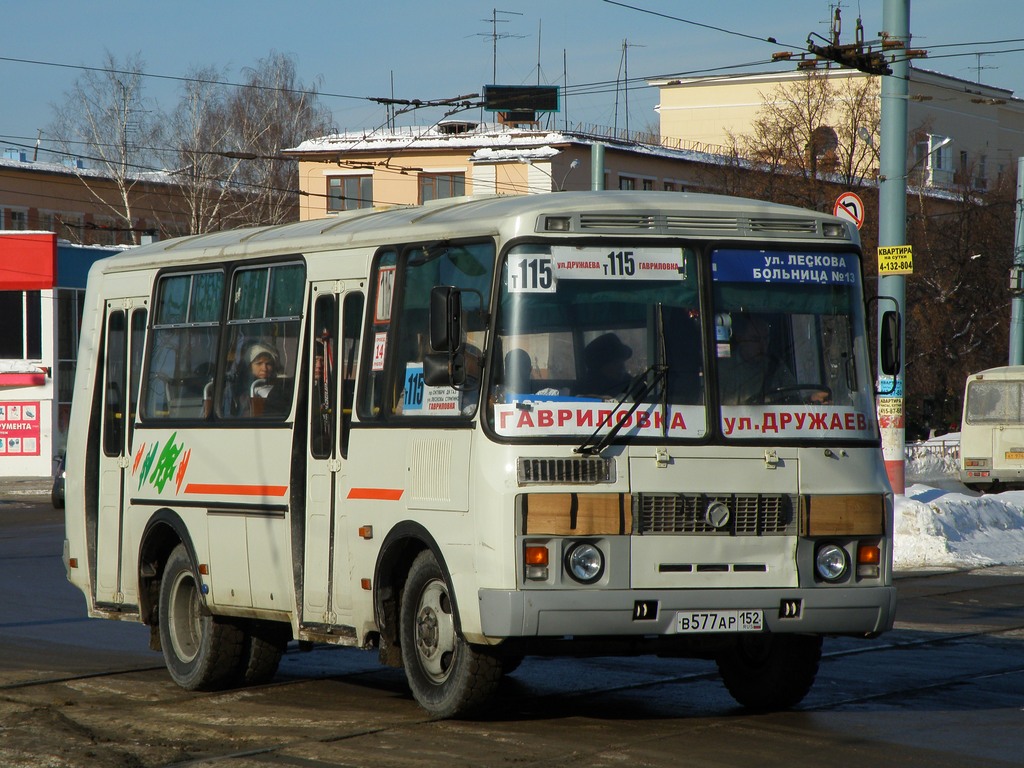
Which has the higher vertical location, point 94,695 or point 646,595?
point 646,595

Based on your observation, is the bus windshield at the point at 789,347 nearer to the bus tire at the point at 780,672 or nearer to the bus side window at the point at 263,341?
the bus tire at the point at 780,672

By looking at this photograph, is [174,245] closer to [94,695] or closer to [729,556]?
[94,695]

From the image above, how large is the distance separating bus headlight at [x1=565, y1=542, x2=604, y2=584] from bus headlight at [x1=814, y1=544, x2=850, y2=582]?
46.0 inches

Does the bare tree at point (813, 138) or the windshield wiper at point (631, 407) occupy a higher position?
the bare tree at point (813, 138)

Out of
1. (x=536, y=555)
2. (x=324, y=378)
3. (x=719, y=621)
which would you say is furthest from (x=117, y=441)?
(x=719, y=621)

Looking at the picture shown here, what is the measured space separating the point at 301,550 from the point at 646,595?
254 cm

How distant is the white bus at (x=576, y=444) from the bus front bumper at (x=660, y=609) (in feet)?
0.04

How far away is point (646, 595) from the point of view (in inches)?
322

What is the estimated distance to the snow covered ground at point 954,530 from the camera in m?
19.9

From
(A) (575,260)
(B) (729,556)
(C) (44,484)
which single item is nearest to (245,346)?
(A) (575,260)

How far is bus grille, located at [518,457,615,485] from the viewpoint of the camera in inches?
319

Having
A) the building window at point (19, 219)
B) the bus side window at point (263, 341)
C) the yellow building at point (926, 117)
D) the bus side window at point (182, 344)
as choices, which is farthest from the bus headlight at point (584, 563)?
the yellow building at point (926, 117)

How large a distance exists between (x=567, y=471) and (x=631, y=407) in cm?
47

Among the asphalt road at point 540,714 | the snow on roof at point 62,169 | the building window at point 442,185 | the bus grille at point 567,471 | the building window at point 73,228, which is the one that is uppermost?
the snow on roof at point 62,169
